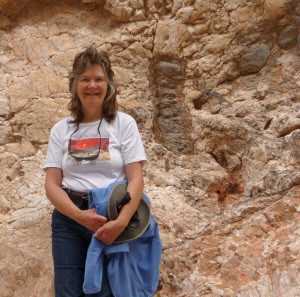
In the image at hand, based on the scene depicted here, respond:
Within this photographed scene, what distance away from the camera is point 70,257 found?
152 cm

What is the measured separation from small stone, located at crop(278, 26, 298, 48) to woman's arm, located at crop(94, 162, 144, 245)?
1683mm

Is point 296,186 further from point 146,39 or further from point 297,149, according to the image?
point 146,39

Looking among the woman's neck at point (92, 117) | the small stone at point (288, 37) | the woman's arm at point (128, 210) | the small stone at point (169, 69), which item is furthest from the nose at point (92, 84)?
the small stone at point (288, 37)

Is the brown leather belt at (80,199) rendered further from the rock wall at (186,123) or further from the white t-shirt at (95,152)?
the rock wall at (186,123)

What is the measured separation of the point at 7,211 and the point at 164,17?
6.50 feet

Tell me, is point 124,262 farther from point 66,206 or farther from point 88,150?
point 88,150

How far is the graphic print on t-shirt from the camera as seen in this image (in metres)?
1.57

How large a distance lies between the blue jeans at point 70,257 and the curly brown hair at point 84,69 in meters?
0.53

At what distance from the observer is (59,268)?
1519 mm

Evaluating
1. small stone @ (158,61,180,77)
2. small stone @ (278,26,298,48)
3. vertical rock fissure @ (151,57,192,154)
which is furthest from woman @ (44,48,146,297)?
small stone @ (278,26,298,48)

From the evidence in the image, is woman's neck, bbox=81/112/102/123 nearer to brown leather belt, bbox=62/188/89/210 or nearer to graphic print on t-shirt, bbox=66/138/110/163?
graphic print on t-shirt, bbox=66/138/110/163

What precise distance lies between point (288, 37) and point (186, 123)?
102 cm

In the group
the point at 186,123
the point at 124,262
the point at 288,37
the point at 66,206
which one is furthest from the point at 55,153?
the point at 288,37

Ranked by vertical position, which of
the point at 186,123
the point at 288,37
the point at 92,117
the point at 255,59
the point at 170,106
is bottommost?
the point at 186,123
